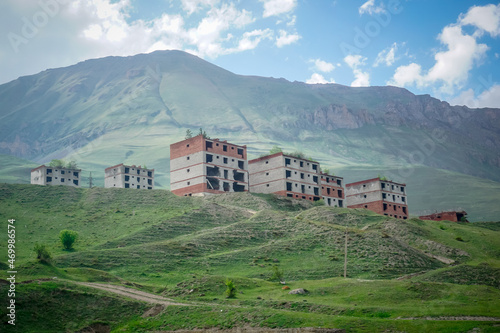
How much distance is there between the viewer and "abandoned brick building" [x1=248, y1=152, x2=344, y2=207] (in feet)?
394

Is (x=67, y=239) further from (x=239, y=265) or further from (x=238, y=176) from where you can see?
(x=238, y=176)

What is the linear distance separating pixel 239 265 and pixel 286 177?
173 feet

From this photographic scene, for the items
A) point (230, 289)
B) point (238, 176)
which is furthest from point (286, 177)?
point (230, 289)

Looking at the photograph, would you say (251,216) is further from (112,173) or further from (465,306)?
(112,173)

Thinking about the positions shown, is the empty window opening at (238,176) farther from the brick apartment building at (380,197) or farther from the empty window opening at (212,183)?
the brick apartment building at (380,197)

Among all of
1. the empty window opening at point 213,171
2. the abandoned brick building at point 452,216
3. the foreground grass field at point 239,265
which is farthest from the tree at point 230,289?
the abandoned brick building at point 452,216

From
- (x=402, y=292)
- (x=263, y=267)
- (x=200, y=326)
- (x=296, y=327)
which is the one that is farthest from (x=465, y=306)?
(x=263, y=267)

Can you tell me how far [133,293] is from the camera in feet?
170

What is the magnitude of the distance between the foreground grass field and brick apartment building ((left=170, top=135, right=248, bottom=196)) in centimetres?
558

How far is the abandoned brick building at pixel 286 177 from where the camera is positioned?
120 meters

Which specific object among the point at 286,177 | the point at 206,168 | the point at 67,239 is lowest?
the point at 67,239

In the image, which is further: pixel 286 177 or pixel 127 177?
pixel 127 177

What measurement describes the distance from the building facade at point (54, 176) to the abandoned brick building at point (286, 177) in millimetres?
56942

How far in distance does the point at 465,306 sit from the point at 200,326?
23193 mm
